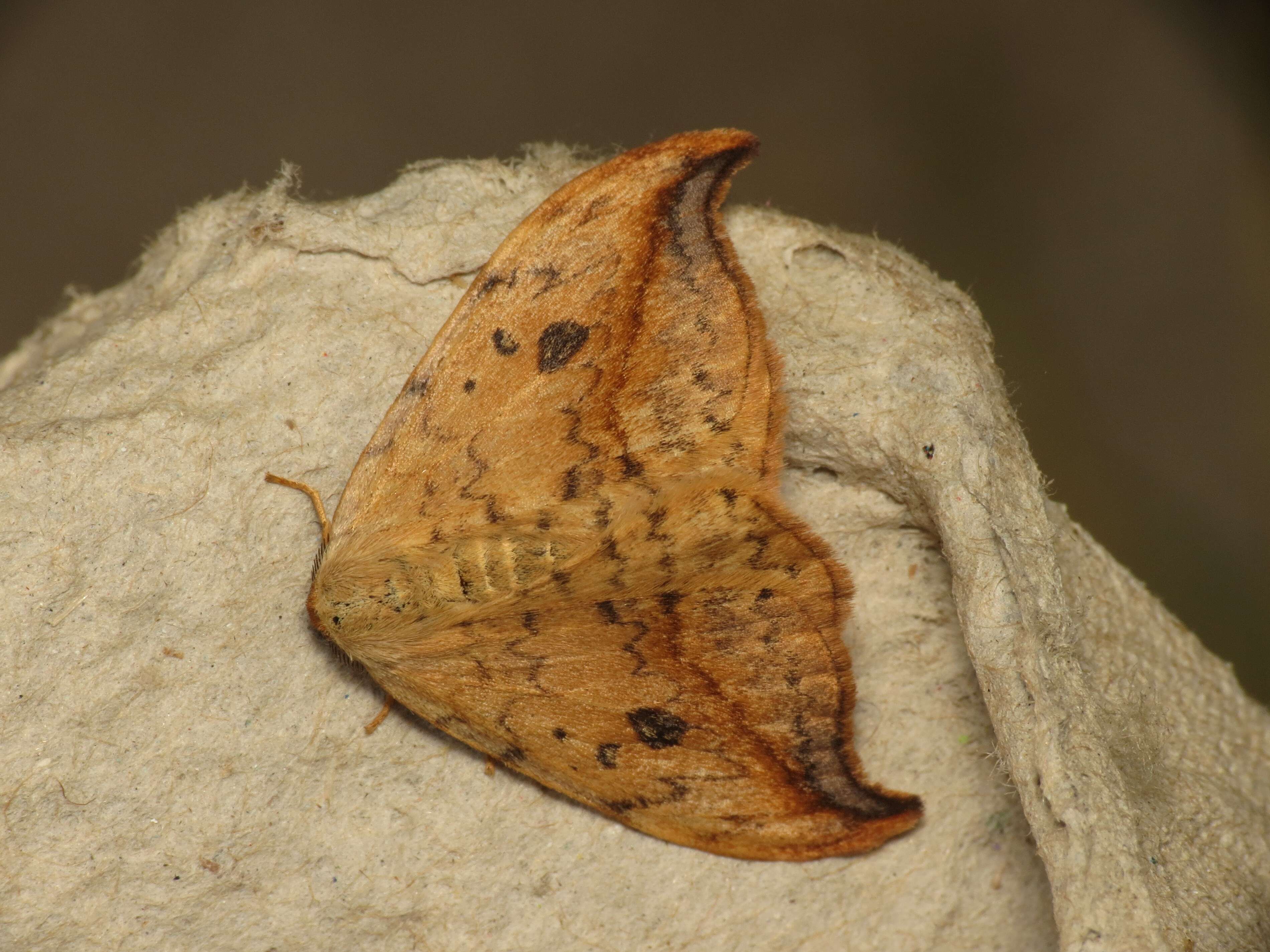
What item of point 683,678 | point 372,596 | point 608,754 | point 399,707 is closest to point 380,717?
point 399,707

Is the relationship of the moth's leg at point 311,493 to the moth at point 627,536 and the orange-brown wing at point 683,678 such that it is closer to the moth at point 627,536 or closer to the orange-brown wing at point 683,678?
the moth at point 627,536

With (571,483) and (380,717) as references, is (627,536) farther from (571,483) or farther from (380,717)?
(380,717)

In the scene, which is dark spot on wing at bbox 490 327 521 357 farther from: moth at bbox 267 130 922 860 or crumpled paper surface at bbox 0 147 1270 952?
crumpled paper surface at bbox 0 147 1270 952

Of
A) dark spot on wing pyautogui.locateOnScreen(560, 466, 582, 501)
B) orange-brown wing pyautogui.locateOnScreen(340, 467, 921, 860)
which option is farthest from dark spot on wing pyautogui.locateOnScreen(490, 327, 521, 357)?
orange-brown wing pyautogui.locateOnScreen(340, 467, 921, 860)

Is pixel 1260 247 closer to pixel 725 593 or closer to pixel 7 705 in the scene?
pixel 725 593

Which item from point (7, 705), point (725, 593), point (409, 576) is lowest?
point (725, 593)

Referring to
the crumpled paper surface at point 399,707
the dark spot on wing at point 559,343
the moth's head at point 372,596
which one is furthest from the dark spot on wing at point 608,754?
the dark spot on wing at point 559,343

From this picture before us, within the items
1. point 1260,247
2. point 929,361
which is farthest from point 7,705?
point 1260,247
